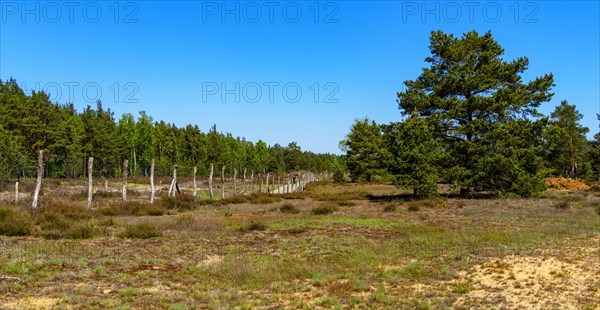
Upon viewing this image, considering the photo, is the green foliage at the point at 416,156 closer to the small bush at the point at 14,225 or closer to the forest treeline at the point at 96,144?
the small bush at the point at 14,225

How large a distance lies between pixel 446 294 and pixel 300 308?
3258 mm

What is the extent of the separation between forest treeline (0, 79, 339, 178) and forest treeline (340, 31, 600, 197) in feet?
131

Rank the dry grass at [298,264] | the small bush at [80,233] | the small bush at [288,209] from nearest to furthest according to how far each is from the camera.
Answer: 1. the dry grass at [298,264]
2. the small bush at [80,233]
3. the small bush at [288,209]

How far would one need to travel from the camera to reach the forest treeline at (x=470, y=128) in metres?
33.2

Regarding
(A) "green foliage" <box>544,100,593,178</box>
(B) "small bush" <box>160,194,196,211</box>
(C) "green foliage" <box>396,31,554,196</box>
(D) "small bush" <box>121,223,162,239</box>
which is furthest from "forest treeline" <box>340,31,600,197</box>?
(A) "green foliage" <box>544,100,593,178</box>

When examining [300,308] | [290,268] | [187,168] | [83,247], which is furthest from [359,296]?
[187,168]

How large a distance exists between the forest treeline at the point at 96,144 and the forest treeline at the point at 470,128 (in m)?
40.0

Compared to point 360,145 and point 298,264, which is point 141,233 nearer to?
point 298,264

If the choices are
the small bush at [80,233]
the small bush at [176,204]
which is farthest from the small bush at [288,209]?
the small bush at [80,233]

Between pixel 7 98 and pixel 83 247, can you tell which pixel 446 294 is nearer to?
pixel 83 247

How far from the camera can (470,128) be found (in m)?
34.0

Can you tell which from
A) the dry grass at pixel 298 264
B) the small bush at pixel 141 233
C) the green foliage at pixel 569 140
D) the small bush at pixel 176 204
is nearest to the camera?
the dry grass at pixel 298 264

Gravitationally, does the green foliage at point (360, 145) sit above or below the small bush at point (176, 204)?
above

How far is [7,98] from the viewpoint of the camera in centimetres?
7069
